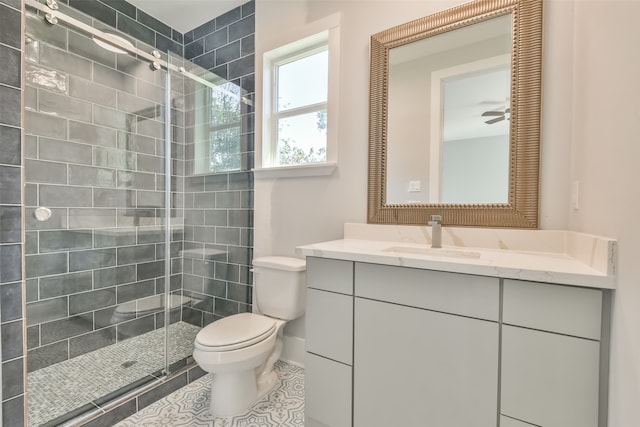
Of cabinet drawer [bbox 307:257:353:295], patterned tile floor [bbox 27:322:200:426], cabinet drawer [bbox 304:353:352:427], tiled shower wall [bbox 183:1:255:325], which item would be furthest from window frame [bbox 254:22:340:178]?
patterned tile floor [bbox 27:322:200:426]

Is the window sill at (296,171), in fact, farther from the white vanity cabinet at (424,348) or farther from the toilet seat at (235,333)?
the toilet seat at (235,333)

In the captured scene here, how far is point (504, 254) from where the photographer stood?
3.92 feet

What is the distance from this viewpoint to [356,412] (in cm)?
117

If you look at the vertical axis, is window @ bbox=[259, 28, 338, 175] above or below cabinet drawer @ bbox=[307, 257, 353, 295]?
above

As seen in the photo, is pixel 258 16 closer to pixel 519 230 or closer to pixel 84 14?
pixel 84 14

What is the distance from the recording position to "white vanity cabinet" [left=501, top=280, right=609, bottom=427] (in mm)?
792

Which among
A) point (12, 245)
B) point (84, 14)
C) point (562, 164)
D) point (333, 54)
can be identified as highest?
point (84, 14)

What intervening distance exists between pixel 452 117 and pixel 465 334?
1.05m

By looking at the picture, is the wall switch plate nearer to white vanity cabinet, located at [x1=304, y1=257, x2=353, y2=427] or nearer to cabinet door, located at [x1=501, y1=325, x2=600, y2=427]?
cabinet door, located at [x1=501, y1=325, x2=600, y2=427]

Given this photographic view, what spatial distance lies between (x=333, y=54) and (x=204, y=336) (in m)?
1.81

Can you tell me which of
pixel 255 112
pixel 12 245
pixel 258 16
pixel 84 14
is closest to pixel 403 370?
pixel 12 245

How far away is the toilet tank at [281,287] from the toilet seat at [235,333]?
9 centimetres

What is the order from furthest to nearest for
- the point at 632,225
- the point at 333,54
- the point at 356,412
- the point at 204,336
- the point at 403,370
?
the point at 333,54, the point at 204,336, the point at 356,412, the point at 403,370, the point at 632,225

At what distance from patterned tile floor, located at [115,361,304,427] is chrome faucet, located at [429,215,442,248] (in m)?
1.14
